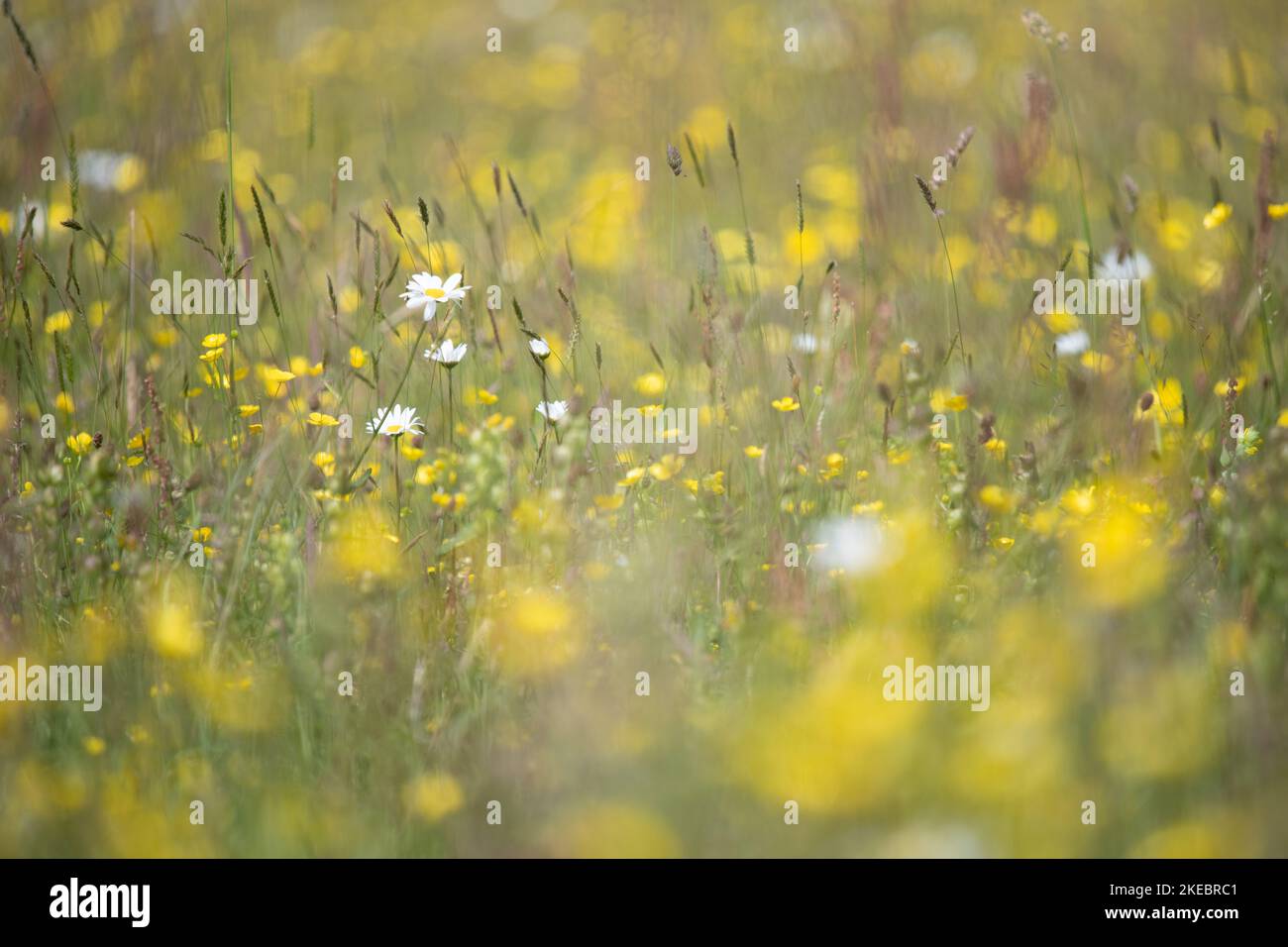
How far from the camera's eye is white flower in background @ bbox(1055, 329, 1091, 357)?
270 centimetres

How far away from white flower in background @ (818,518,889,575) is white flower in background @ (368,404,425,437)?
804mm

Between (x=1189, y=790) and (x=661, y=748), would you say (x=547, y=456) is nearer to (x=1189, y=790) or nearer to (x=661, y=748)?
(x=661, y=748)

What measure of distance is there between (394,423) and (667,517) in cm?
57

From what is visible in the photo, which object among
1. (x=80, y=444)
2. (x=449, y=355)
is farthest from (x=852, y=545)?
(x=80, y=444)

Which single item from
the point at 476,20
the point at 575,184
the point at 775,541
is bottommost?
the point at 775,541

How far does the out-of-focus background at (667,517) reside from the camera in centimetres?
153

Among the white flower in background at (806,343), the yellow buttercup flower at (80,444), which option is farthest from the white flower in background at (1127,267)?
the yellow buttercup flower at (80,444)

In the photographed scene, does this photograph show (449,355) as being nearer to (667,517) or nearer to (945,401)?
(667,517)

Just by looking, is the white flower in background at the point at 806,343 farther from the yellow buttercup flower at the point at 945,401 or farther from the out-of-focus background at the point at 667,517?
the yellow buttercup flower at the point at 945,401

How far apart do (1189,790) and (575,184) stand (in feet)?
11.5

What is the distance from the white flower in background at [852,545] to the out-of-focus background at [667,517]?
0.05 ft

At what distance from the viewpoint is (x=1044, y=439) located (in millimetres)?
2439

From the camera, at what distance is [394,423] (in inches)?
93.4
